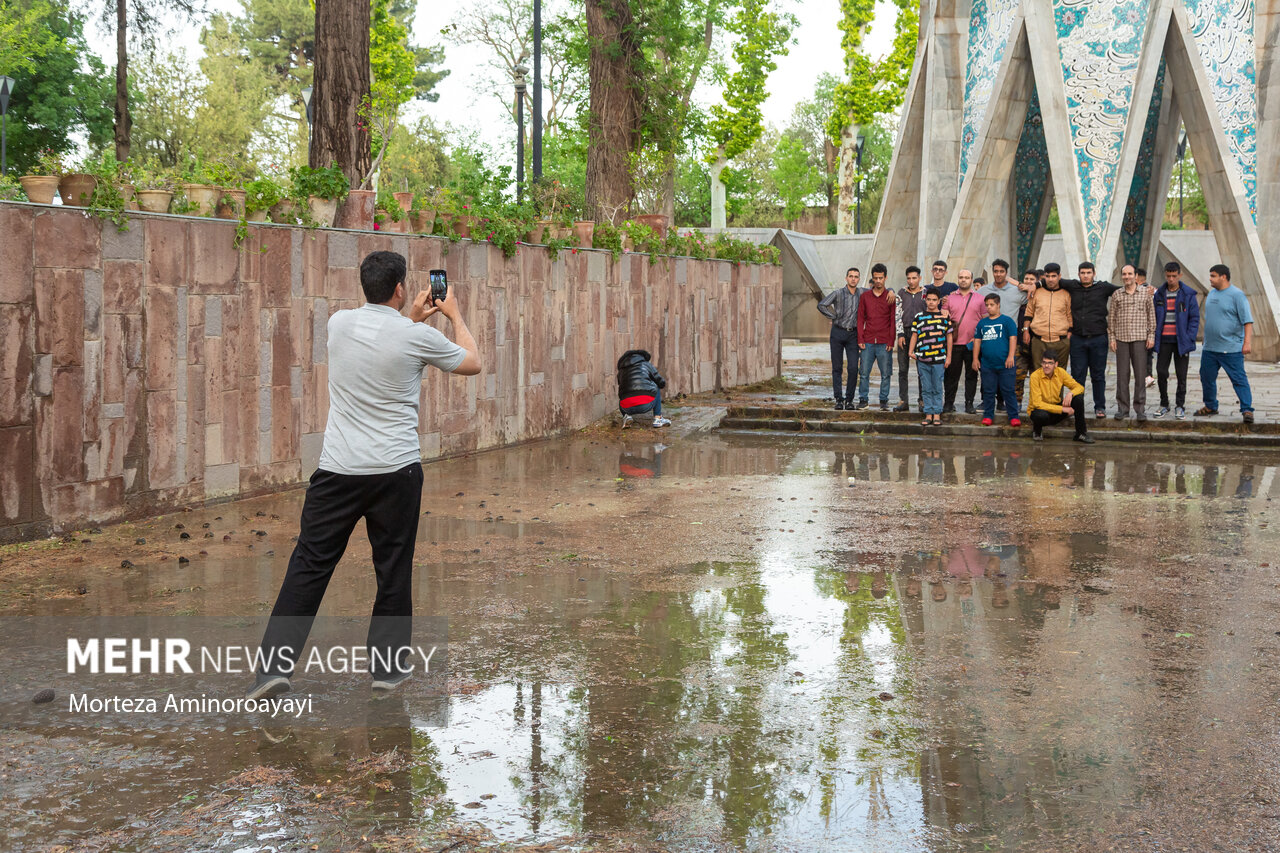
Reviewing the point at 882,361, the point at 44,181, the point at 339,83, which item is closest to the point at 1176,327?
the point at 882,361

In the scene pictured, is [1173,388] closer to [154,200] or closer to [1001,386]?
[1001,386]

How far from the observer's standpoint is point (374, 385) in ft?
16.7

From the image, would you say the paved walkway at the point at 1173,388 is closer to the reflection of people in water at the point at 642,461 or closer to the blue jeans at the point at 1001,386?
the blue jeans at the point at 1001,386

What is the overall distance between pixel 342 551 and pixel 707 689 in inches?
63.1

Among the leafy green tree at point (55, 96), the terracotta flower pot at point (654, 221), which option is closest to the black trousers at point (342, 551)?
the terracotta flower pot at point (654, 221)

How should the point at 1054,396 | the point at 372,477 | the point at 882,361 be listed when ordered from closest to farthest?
the point at 372,477
the point at 1054,396
the point at 882,361

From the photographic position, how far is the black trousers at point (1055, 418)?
13.9 meters

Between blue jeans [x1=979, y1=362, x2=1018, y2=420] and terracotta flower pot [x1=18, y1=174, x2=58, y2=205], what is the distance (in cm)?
1021

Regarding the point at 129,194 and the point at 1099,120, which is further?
the point at 1099,120

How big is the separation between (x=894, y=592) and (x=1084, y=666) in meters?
1.52

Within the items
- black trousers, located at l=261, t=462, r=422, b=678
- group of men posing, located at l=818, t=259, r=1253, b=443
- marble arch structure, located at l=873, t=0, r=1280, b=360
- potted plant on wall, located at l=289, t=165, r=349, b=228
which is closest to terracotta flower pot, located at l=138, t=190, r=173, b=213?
potted plant on wall, located at l=289, t=165, r=349, b=228

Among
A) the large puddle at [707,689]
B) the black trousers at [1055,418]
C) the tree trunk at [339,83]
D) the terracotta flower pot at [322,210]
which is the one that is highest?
the tree trunk at [339,83]

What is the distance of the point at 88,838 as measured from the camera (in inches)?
147

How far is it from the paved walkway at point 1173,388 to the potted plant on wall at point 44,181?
11149mm
